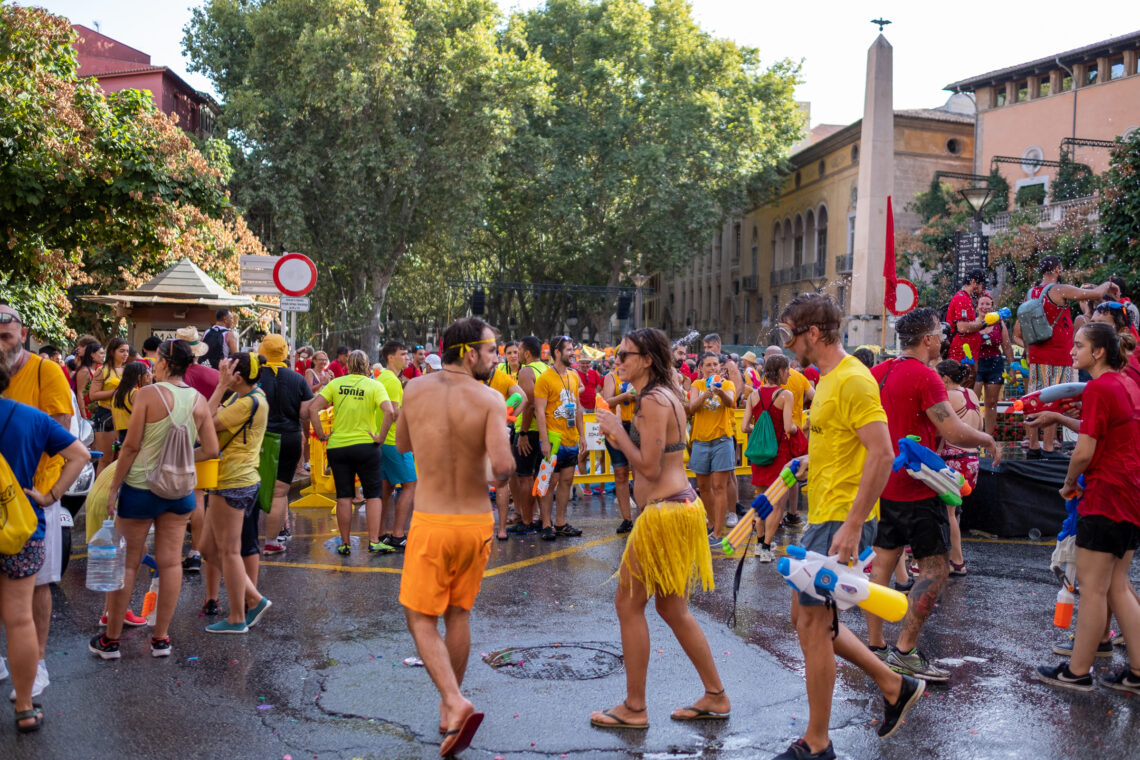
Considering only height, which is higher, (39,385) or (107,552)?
(39,385)

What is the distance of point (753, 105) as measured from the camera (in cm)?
4428

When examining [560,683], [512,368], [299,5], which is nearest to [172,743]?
[560,683]

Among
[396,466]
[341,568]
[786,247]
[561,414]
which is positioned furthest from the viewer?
[786,247]

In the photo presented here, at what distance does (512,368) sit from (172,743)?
27.4 feet

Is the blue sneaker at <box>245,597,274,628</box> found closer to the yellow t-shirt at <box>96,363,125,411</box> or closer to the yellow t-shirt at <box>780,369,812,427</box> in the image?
the yellow t-shirt at <box>96,363,125,411</box>

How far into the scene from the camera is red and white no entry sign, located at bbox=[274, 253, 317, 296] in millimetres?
12391

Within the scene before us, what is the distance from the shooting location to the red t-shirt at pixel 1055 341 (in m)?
10.9

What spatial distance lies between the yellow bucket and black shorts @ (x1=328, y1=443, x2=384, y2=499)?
2.35m

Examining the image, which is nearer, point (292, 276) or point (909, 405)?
point (909, 405)

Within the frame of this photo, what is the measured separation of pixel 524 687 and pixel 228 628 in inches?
82.2

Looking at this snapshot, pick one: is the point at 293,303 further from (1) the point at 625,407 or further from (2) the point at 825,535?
(2) the point at 825,535

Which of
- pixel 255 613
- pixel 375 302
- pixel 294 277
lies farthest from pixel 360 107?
pixel 255 613

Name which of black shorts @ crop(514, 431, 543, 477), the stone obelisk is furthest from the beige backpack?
the stone obelisk

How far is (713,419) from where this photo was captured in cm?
973
